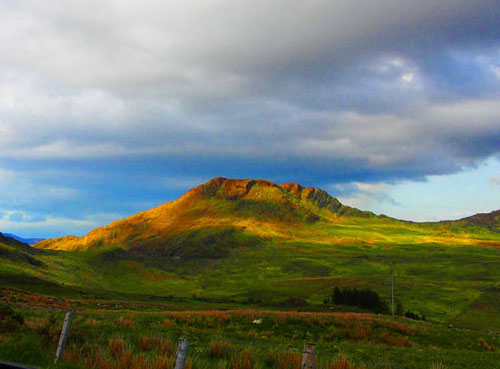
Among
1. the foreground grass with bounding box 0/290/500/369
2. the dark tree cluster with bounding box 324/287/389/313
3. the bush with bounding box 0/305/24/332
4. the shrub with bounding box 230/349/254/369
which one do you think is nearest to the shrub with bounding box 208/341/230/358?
the foreground grass with bounding box 0/290/500/369

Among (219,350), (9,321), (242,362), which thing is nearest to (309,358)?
(242,362)

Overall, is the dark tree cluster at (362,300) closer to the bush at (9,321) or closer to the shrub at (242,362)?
the bush at (9,321)

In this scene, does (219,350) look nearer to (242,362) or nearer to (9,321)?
(242,362)

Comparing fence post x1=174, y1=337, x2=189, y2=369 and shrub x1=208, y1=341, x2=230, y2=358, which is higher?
fence post x1=174, y1=337, x2=189, y2=369

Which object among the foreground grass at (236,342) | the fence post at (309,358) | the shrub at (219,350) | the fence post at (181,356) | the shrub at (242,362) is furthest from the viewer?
the shrub at (219,350)

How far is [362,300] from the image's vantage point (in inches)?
4680

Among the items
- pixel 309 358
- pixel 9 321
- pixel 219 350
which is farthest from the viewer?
pixel 9 321

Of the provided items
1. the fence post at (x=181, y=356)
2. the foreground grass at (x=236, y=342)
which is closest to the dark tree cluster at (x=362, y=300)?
the foreground grass at (x=236, y=342)

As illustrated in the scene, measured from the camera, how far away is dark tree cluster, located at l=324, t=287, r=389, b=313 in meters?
114

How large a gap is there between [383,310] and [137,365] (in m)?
112

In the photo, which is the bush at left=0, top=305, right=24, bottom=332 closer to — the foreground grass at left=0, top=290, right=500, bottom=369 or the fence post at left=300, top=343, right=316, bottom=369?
the foreground grass at left=0, top=290, right=500, bottom=369

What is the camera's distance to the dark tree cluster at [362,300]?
11362cm

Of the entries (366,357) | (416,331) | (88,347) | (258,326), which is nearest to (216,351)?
(88,347)

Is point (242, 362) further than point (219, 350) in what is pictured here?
No
